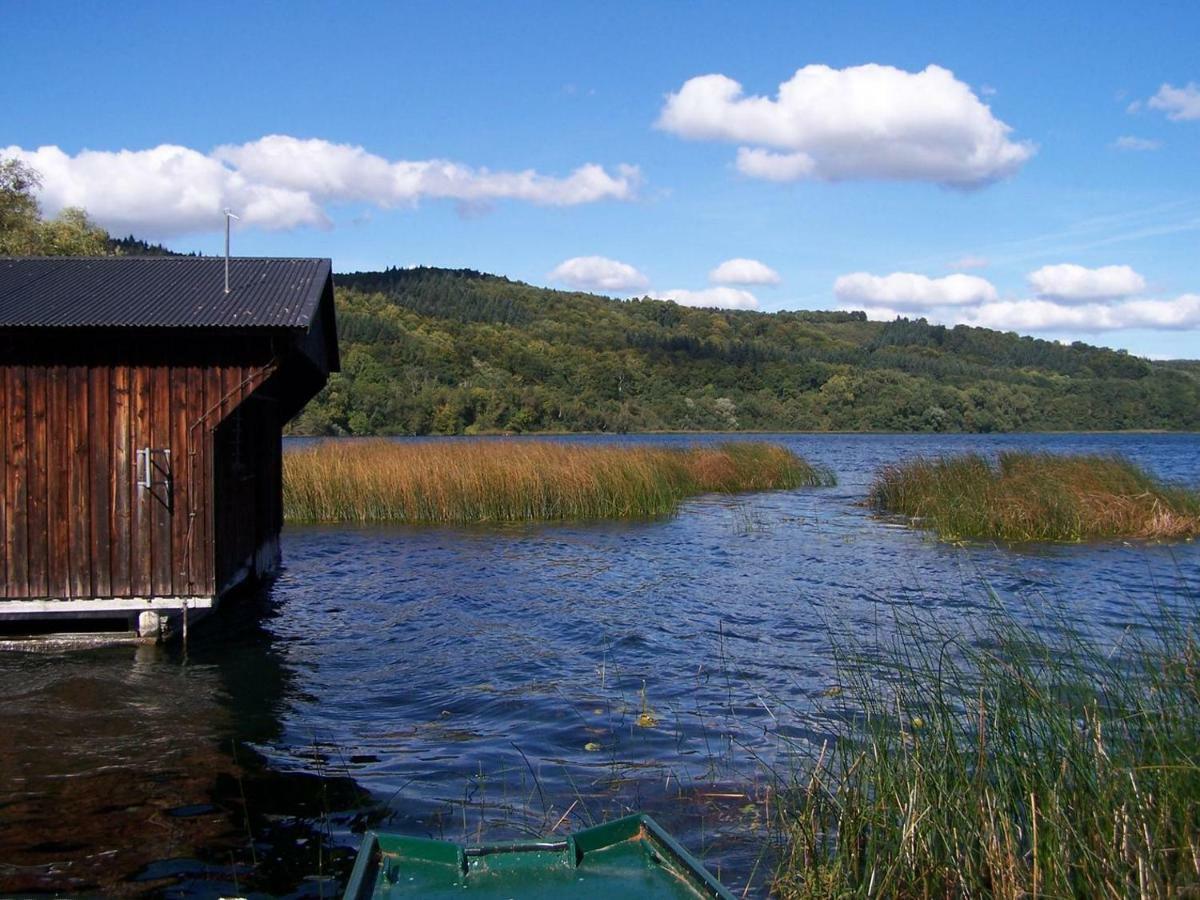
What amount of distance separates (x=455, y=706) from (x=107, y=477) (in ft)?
12.8

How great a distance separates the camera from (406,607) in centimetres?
1251

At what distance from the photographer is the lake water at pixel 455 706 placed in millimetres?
5484

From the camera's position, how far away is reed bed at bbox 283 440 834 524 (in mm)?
20812

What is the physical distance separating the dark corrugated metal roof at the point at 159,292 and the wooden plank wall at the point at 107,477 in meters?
0.48

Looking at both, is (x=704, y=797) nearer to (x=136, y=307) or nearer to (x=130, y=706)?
(x=130, y=706)

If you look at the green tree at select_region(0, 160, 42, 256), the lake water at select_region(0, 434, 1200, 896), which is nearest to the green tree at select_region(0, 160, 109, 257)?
the green tree at select_region(0, 160, 42, 256)

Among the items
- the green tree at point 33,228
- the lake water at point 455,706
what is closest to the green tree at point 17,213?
the green tree at point 33,228

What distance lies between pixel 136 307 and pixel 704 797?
6783 mm

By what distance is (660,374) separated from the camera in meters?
91.6

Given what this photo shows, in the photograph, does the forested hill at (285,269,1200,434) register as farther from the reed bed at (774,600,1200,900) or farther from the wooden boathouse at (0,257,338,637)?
the reed bed at (774,600,1200,900)

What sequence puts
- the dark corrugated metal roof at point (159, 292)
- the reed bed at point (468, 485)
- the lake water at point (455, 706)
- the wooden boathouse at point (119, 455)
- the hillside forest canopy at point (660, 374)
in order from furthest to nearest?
the hillside forest canopy at point (660, 374) → the reed bed at point (468, 485) → the wooden boathouse at point (119, 455) → the dark corrugated metal roof at point (159, 292) → the lake water at point (455, 706)

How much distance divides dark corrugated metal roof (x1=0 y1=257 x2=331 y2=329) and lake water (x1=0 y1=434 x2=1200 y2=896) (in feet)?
9.99

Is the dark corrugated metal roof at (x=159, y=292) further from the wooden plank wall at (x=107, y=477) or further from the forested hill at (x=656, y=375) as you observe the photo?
the forested hill at (x=656, y=375)

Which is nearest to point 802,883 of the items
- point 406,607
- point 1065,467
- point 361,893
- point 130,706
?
point 361,893
